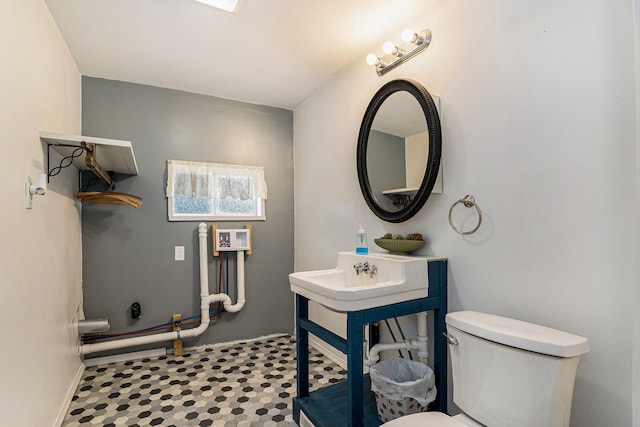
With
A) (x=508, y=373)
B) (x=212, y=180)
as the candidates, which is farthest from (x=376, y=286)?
(x=212, y=180)

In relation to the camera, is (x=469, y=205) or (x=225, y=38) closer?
(x=469, y=205)

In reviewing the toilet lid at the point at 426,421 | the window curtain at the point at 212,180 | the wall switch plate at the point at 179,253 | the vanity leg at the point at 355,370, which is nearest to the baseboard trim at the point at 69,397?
the wall switch plate at the point at 179,253

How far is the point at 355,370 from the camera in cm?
153

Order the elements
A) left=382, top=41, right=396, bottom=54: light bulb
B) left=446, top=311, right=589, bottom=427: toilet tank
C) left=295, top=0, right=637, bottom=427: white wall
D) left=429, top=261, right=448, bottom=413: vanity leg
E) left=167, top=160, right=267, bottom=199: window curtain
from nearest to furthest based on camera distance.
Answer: left=446, top=311, right=589, bottom=427: toilet tank
left=295, top=0, right=637, bottom=427: white wall
left=429, top=261, right=448, bottom=413: vanity leg
left=382, top=41, right=396, bottom=54: light bulb
left=167, top=160, right=267, bottom=199: window curtain

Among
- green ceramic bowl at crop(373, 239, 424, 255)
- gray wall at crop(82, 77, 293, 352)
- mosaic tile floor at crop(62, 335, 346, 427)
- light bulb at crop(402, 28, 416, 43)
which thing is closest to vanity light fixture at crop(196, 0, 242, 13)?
light bulb at crop(402, 28, 416, 43)

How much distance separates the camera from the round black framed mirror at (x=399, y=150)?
1.86 metres

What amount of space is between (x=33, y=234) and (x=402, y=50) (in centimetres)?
228

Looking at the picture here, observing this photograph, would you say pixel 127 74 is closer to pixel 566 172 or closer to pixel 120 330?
pixel 120 330

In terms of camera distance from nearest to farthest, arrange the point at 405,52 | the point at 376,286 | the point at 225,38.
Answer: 1. the point at 376,286
2. the point at 405,52
3. the point at 225,38

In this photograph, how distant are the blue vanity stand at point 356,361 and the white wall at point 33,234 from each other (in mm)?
1313

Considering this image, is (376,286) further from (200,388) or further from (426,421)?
(200,388)

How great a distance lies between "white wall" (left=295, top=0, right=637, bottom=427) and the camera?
1174 mm

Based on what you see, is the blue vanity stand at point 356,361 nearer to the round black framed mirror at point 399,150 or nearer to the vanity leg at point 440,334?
the vanity leg at point 440,334

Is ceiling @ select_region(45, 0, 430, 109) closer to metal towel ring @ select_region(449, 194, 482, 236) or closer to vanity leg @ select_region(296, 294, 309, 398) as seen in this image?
metal towel ring @ select_region(449, 194, 482, 236)
